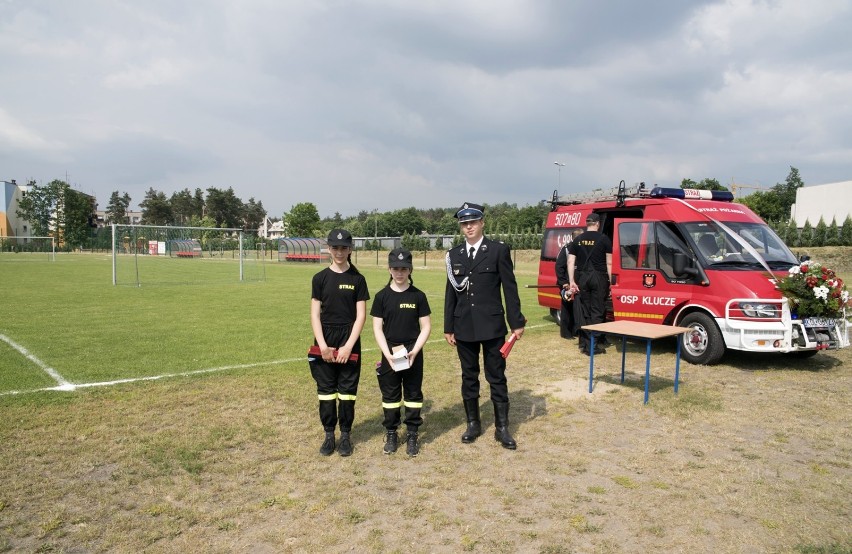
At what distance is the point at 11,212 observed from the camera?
9056cm

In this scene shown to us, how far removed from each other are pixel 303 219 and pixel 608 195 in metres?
80.4

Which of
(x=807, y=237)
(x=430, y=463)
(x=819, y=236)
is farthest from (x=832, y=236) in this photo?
(x=430, y=463)

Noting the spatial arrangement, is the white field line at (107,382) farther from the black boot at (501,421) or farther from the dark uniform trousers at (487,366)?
the black boot at (501,421)

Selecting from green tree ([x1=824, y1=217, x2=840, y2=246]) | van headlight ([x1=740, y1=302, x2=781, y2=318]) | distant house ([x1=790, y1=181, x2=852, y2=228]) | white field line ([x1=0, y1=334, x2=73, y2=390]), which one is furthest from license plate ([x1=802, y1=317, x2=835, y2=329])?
distant house ([x1=790, y1=181, x2=852, y2=228])

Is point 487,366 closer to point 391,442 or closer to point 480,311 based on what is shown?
point 480,311

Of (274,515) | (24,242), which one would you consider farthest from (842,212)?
(24,242)

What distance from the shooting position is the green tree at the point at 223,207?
11544 cm

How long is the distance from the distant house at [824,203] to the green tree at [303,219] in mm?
62594

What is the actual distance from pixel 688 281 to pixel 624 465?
14.5 ft

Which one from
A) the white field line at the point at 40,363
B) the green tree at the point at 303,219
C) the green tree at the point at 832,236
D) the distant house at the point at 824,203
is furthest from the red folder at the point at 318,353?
the green tree at the point at 303,219

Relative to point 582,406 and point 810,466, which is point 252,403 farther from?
point 810,466

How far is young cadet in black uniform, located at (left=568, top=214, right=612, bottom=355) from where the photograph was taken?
878cm

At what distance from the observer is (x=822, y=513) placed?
3.70 metres

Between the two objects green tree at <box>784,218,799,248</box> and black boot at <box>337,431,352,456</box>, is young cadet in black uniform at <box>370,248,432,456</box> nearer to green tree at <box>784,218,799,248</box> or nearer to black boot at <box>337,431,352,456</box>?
black boot at <box>337,431,352,456</box>
